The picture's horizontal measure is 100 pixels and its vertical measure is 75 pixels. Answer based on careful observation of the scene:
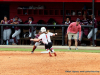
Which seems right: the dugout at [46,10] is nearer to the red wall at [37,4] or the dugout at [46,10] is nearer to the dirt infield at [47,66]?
the red wall at [37,4]

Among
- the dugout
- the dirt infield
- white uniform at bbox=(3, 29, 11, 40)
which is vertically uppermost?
the dugout

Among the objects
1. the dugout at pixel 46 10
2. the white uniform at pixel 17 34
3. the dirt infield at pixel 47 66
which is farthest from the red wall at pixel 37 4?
the dirt infield at pixel 47 66

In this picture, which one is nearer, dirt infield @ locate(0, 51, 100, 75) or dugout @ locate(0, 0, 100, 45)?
dirt infield @ locate(0, 51, 100, 75)

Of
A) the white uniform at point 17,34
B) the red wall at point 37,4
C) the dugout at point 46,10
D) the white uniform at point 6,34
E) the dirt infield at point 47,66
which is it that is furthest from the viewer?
the red wall at point 37,4

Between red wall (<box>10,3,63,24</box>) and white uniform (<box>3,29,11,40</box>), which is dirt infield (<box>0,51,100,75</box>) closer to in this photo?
white uniform (<box>3,29,11,40</box>)

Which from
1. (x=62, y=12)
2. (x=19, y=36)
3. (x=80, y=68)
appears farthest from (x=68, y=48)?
(x=80, y=68)

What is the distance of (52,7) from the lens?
1902 centimetres

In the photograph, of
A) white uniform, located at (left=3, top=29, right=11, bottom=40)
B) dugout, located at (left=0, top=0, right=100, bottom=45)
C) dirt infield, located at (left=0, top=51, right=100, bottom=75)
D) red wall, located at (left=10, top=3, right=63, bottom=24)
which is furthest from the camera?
red wall, located at (left=10, top=3, right=63, bottom=24)

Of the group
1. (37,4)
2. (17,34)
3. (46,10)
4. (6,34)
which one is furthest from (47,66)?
(37,4)

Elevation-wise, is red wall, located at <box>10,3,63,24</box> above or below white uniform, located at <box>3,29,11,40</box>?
above

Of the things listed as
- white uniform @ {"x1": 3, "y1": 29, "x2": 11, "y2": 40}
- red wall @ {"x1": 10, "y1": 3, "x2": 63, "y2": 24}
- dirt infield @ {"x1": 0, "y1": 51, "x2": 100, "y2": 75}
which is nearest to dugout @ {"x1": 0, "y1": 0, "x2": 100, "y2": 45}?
red wall @ {"x1": 10, "y1": 3, "x2": 63, "y2": 24}

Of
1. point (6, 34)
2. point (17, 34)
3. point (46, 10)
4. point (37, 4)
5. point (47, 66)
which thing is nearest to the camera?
point (47, 66)

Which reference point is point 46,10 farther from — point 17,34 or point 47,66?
point 47,66

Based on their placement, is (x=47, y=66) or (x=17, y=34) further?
(x=17, y=34)
